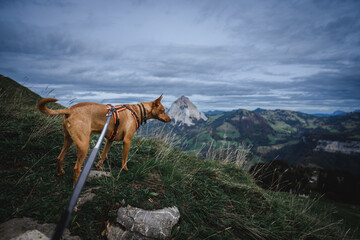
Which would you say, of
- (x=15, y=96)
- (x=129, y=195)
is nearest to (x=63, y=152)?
(x=129, y=195)

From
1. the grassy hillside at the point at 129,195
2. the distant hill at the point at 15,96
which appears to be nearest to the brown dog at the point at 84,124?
the grassy hillside at the point at 129,195

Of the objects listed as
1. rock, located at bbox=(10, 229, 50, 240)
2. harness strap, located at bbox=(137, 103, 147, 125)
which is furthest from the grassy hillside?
harness strap, located at bbox=(137, 103, 147, 125)

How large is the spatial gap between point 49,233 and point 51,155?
9.15ft

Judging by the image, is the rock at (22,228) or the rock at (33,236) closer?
the rock at (33,236)

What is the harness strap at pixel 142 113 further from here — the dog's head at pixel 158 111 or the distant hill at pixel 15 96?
Result: the distant hill at pixel 15 96

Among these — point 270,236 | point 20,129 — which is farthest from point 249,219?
point 20,129

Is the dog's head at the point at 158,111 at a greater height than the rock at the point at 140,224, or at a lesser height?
greater

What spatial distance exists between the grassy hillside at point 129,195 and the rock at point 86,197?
0.39 feet

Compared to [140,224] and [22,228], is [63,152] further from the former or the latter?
[140,224]

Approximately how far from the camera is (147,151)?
20.7 feet

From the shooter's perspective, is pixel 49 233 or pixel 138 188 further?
pixel 138 188

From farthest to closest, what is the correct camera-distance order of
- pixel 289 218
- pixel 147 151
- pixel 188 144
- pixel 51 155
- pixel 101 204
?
1. pixel 188 144
2. pixel 147 151
3. pixel 289 218
4. pixel 51 155
5. pixel 101 204

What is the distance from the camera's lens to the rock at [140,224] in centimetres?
282

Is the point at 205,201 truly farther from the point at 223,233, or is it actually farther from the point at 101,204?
the point at 101,204
